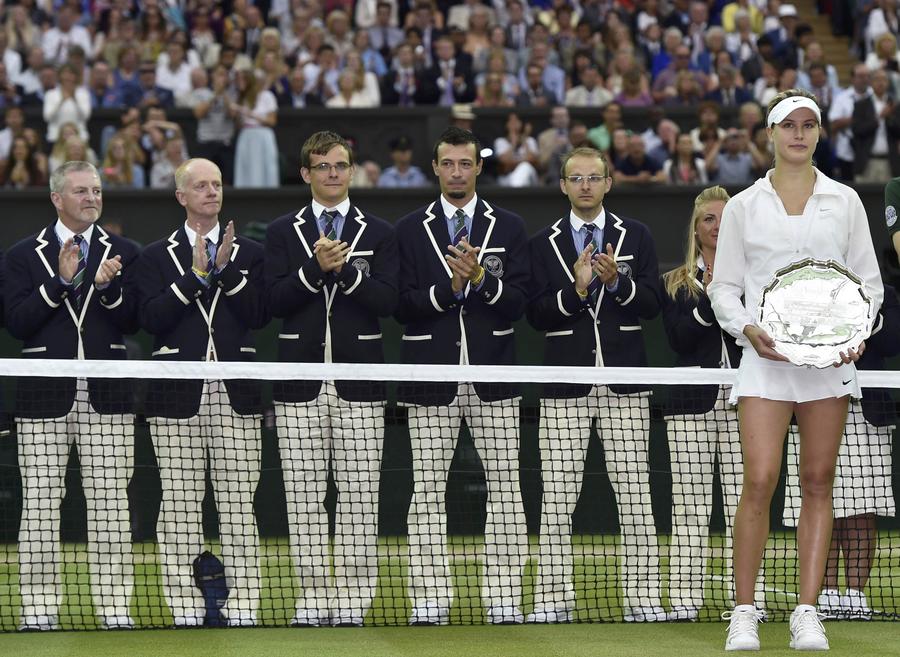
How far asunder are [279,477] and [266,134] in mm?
6574

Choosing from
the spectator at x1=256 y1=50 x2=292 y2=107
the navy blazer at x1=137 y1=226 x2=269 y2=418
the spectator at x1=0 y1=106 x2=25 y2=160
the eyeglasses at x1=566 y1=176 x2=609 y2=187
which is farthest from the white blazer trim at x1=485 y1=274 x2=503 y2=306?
the spectator at x1=0 y1=106 x2=25 y2=160

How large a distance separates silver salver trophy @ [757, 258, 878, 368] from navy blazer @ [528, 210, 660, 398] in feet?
5.37

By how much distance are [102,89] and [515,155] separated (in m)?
5.13

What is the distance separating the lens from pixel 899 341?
8031mm

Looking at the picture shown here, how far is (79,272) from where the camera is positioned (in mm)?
8000

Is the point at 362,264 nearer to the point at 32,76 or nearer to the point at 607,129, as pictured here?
the point at 607,129

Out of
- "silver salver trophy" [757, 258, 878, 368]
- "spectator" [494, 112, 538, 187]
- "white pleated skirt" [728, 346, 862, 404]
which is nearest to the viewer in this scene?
"silver salver trophy" [757, 258, 878, 368]

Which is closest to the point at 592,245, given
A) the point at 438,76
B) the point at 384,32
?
the point at 438,76

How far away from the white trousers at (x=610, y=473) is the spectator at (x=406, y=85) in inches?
400

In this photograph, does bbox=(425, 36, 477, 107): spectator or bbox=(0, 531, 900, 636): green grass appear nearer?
bbox=(0, 531, 900, 636): green grass

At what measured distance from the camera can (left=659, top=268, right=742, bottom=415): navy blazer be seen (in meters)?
8.12

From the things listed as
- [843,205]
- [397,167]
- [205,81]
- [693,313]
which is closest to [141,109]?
[205,81]

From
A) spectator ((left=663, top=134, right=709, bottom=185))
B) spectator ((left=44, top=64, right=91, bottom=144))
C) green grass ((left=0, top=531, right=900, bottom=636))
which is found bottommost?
green grass ((left=0, top=531, right=900, bottom=636))

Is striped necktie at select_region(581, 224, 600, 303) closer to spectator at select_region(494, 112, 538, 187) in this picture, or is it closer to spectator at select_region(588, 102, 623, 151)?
spectator at select_region(494, 112, 538, 187)
